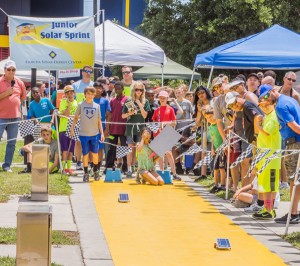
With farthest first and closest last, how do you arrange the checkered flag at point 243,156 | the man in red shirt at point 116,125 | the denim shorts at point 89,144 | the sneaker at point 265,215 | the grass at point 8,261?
the man in red shirt at point 116,125, the denim shorts at point 89,144, the checkered flag at point 243,156, the sneaker at point 265,215, the grass at point 8,261

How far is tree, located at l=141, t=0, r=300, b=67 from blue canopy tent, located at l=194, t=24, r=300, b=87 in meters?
20.7

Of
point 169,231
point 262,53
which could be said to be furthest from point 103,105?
point 169,231

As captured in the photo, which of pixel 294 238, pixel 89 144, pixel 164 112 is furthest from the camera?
pixel 164 112

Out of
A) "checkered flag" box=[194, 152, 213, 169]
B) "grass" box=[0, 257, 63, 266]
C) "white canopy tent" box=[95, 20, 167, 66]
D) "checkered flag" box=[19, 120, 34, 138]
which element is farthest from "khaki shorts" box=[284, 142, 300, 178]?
"white canopy tent" box=[95, 20, 167, 66]

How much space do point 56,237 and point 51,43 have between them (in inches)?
390

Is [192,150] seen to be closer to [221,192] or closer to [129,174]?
[129,174]

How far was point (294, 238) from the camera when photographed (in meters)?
11.3

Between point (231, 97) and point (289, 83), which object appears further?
point (289, 83)

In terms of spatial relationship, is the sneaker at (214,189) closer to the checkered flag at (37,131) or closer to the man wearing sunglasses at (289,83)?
the man wearing sunglasses at (289,83)

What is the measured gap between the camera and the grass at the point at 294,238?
10978 mm

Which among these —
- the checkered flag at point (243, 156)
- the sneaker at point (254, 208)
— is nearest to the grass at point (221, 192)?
the checkered flag at point (243, 156)

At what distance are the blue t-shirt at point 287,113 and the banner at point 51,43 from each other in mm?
8141

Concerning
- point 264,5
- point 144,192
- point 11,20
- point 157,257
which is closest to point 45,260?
point 157,257

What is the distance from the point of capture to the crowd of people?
12.9 m
